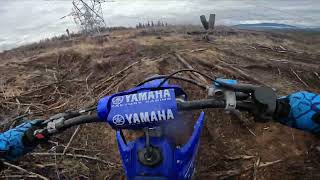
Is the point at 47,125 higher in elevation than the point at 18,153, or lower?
higher

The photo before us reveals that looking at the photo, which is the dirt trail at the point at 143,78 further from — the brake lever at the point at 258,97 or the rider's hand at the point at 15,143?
the brake lever at the point at 258,97

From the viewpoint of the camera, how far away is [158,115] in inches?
90.0

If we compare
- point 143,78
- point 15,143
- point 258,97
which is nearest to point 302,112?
point 258,97

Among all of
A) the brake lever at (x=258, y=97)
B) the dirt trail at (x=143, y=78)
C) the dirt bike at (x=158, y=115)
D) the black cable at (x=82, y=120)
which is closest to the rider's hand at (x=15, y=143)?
the dirt bike at (x=158, y=115)

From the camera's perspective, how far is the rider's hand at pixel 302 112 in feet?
7.14

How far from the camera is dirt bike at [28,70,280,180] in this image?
88.4 inches

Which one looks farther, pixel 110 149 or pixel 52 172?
pixel 110 149

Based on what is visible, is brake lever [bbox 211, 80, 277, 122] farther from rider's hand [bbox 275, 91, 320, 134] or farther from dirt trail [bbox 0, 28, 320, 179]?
dirt trail [bbox 0, 28, 320, 179]

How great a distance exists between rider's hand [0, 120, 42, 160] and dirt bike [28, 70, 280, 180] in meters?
0.06

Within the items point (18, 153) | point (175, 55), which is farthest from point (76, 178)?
point (175, 55)

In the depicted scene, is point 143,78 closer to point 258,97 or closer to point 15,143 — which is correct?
point 15,143

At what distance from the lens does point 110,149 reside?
554cm

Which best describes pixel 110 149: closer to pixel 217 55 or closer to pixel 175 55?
pixel 175 55

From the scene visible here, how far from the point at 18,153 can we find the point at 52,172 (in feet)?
8.21
